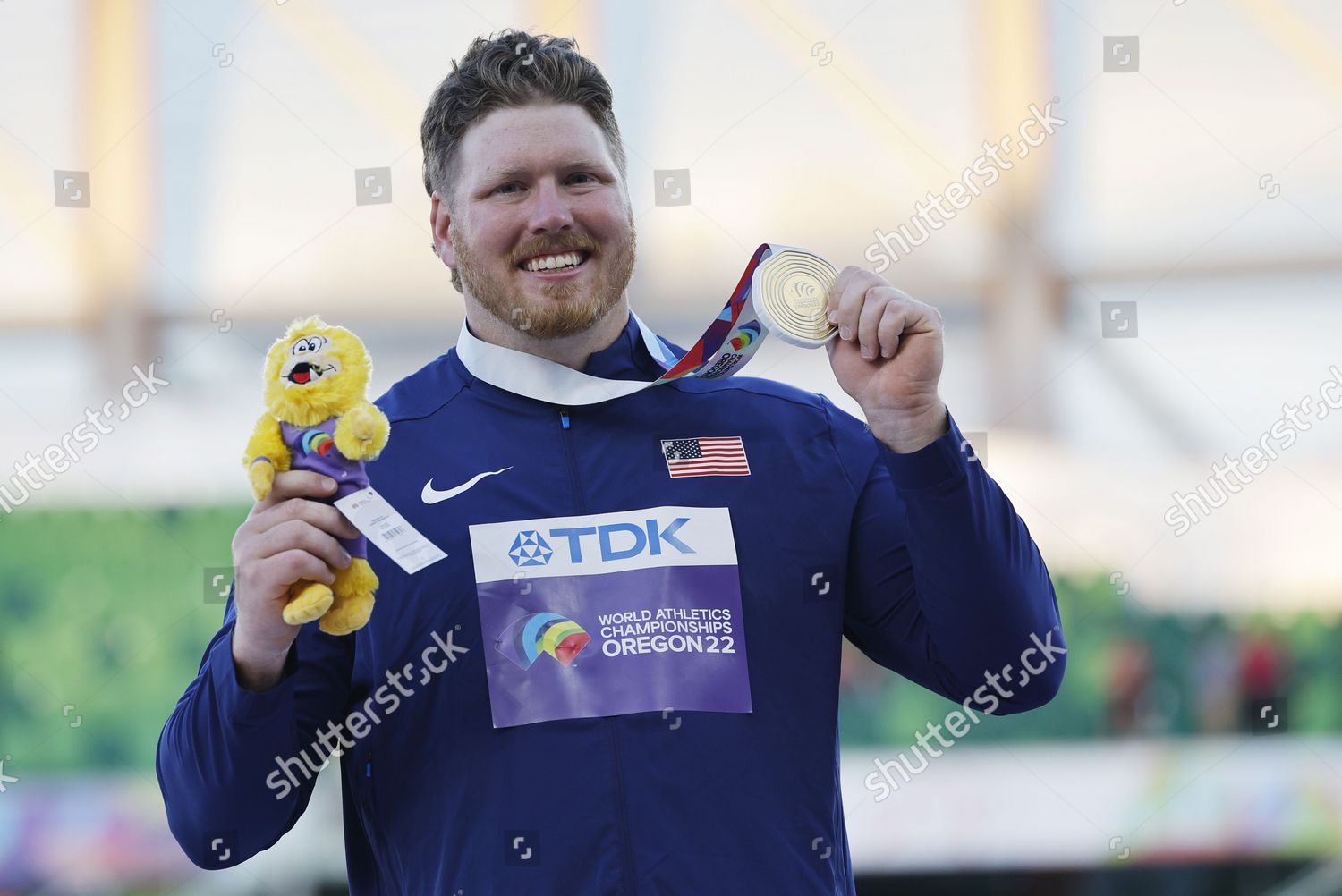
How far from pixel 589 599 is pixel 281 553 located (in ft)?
1.15

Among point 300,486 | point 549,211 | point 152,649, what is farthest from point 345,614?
point 152,649

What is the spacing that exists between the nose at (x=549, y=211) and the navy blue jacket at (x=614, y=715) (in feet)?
0.65

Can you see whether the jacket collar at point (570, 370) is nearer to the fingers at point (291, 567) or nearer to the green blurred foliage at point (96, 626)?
the fingers at point (291, 567)

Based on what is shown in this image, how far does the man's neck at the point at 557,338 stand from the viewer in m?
1.47

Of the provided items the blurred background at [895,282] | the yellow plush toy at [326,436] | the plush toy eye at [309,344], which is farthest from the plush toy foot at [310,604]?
the blurred background at [895,282]

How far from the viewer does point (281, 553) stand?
1091 millimetres

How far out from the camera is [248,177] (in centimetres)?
352

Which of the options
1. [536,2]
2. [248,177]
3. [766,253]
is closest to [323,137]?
[248,177]

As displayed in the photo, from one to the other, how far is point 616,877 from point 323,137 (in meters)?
2.78

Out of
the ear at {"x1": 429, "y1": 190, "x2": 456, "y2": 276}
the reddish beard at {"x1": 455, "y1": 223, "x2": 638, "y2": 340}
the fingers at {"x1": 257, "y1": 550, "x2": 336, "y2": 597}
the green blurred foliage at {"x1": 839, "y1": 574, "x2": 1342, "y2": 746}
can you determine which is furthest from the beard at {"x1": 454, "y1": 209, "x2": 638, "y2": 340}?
the green blurred foliage at {"x1": 839, "y1": 574, "x2": 1342, "y2": 746}

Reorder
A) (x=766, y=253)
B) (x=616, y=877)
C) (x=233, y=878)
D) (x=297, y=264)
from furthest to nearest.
Answer: (x=297, y=264)
(x=233, y=878)
(x=766, y=253)
(x=616, y=877)

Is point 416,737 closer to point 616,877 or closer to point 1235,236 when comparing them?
point 616,877

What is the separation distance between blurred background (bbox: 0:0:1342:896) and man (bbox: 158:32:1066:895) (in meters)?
1.97

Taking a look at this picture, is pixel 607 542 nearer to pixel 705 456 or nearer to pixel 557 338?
pixel 705 456
